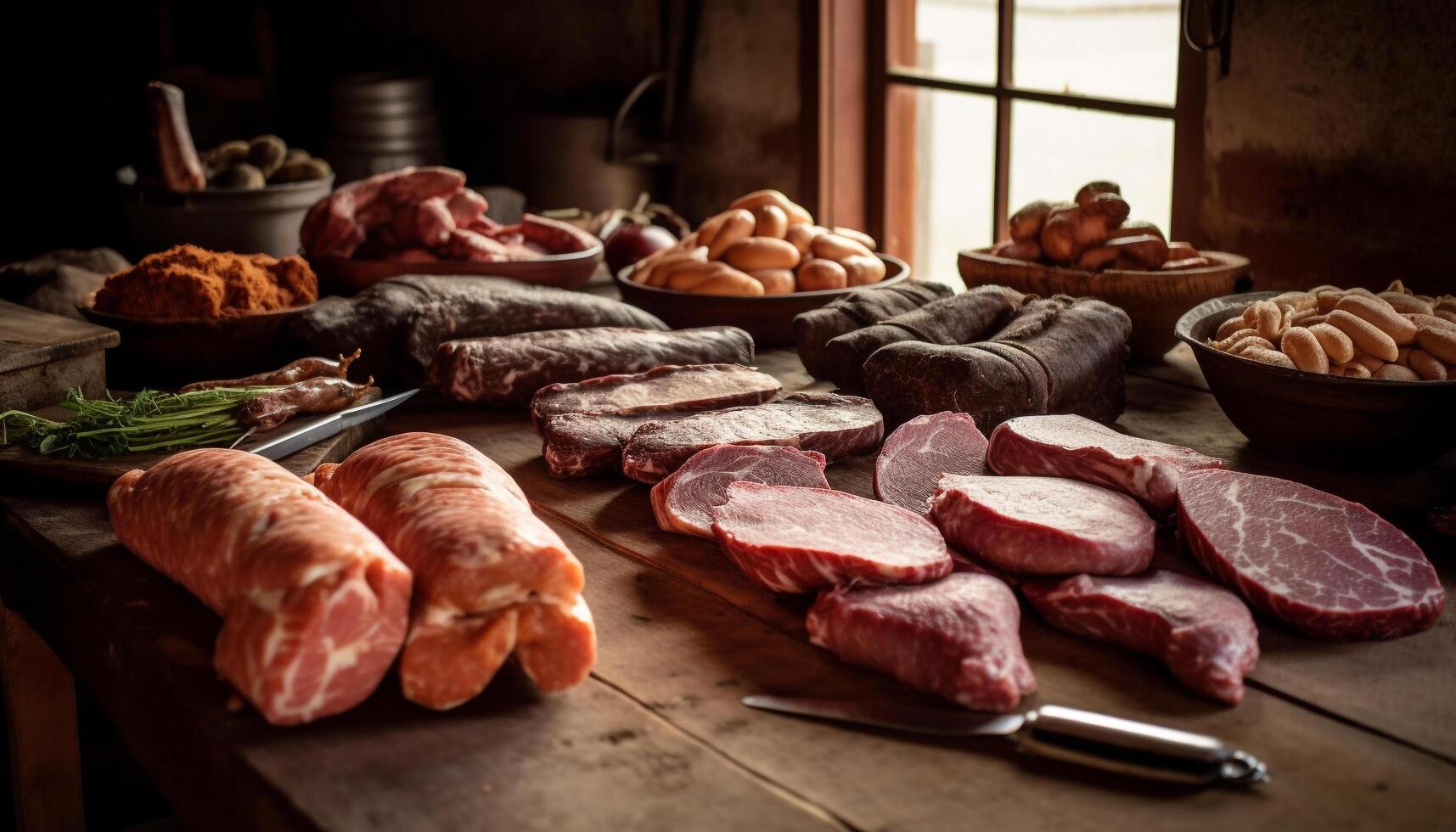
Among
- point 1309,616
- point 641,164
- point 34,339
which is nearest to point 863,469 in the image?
point 1309,616

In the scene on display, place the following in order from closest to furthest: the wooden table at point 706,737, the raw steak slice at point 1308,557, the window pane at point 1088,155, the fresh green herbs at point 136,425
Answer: the wooden table at point 706,737
the raw steak slice at point 1308,557
the fresh green herbs at point 136,425
the window pane at point 1088,155

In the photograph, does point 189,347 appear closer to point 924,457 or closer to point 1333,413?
point 924,457

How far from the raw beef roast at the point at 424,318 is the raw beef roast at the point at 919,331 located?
607mm

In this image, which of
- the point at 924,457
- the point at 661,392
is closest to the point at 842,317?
the point at 661,392

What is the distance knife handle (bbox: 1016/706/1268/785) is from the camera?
4.31ft

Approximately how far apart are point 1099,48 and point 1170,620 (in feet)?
8.70

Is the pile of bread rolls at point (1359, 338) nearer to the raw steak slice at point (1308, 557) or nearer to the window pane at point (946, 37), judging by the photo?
the raw steak slice at point (1308, 557)

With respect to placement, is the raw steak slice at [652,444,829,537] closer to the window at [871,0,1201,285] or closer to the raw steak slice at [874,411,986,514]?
the raw steak slice at [874,411,986,514]

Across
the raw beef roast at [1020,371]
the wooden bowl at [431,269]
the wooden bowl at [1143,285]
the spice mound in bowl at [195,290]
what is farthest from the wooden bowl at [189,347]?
the wooden bowl at [1143,285]

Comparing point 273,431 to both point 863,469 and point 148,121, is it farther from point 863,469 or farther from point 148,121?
point 148,121

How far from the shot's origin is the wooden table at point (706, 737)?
1.30 m

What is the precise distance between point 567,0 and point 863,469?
4215 millimetres

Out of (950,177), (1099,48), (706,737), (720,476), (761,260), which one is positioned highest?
(1099,48)

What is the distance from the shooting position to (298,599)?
1.42 m
